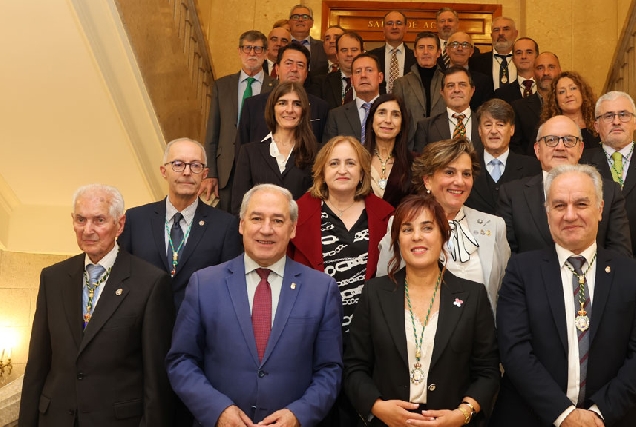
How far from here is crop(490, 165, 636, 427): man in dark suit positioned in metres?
2.91

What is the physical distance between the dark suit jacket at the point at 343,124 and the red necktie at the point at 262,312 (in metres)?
1.93

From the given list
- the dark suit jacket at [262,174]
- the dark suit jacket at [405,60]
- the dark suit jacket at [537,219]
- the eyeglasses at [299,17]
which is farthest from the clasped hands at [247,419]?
the eyeglasses at [299,17]

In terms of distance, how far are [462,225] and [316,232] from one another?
640mm

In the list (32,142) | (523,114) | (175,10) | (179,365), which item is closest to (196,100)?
(175,10)

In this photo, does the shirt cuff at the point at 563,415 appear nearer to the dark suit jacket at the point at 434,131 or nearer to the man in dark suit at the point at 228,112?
the dark suit jacket at the point at 434,131

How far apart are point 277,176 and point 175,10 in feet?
10.1

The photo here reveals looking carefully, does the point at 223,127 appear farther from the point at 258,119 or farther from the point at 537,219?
the point at 537,219

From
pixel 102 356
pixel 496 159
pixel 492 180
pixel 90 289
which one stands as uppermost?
pixel 496 159

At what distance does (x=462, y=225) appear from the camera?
3.53 m

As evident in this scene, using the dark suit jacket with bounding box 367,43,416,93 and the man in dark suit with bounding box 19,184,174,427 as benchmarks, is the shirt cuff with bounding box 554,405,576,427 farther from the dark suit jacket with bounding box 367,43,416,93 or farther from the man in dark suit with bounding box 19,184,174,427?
the dark suit jacket with bounding box 367,43,416,93

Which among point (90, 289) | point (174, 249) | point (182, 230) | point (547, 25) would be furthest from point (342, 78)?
point (547, 25)

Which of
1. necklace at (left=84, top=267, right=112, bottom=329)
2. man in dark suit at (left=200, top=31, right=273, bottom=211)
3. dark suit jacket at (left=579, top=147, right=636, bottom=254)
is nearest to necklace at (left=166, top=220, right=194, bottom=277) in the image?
necklace at (left=84, top=267, right=112, bottom=329)

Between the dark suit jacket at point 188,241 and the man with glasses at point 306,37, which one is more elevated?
the man with glasses at point 306,37

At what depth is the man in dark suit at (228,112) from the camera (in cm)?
548
